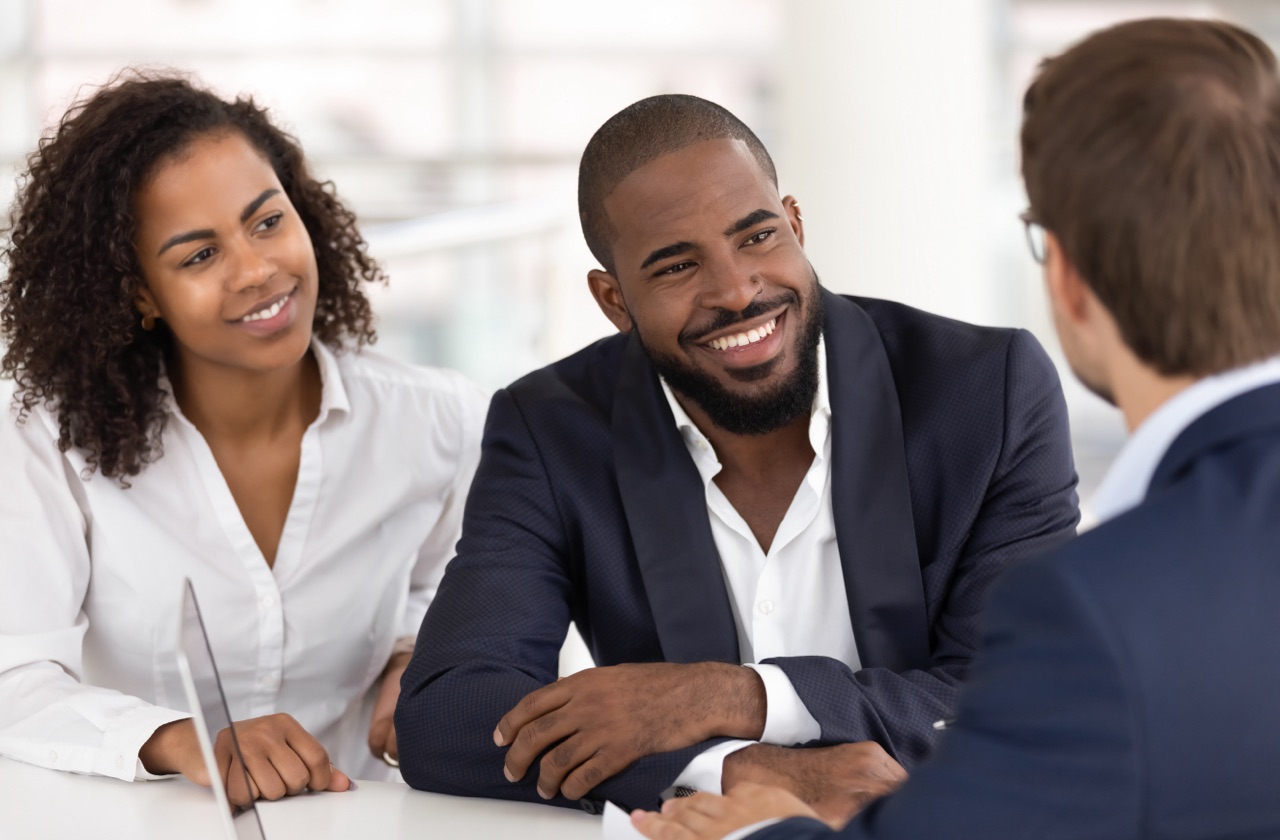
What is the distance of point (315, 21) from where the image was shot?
301 inches

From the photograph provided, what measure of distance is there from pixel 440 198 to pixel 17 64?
8.08 ft

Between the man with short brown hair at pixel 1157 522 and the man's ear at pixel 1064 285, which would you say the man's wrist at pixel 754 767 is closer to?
the man with short brown hair at pixel 1157 522

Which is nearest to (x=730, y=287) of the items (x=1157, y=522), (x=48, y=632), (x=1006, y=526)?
(x=1006, y=526)

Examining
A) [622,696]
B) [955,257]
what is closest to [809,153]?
[955,257]

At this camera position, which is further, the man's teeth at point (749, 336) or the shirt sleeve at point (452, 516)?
the shirt sleeve at point (452, 516)

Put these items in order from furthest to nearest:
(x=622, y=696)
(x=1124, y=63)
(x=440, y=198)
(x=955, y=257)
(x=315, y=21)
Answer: (x=315, y=21)
(x=440, y=198)
(x=955, y=257)
(x=622, y=696)
(x=1124, y=63)

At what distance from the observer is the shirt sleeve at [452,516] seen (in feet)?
7.50

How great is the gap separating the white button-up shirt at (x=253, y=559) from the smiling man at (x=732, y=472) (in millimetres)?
349

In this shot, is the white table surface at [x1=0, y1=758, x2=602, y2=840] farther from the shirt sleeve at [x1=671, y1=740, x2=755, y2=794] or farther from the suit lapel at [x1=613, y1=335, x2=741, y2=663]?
the suit lapel at [x1=613, y1=335, x2=741, y2=663]

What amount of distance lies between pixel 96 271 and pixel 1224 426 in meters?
1.63

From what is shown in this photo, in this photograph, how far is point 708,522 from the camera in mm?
1790

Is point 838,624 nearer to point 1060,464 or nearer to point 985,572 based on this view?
point 985,572

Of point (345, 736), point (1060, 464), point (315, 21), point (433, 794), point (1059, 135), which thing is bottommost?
point (345, 736)

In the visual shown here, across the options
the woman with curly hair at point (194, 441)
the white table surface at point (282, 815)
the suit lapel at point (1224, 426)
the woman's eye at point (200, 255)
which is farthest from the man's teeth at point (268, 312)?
the suit lapel at point (1224, 426)
